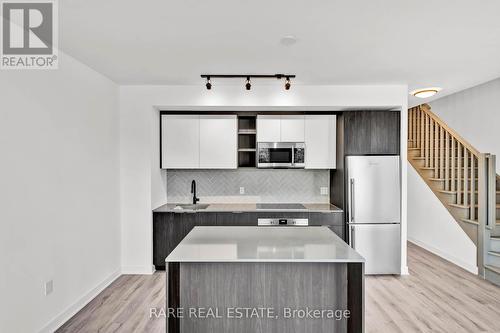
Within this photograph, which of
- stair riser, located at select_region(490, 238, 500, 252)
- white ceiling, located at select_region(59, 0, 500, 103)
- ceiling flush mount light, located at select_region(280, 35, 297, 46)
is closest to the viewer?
white ceiling, located at select_region(59, 0, 500, 103)

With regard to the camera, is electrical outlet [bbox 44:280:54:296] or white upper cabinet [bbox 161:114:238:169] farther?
white upper cabinet [bbox 161:114:238:169]

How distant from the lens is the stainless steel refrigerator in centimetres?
448

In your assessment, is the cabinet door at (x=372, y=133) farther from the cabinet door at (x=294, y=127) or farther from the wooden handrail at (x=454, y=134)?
the wooden handrail at (x=454, y=134)

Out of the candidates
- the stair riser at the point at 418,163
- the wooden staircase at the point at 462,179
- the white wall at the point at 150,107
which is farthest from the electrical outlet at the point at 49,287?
the stair riser at the point at 418,163

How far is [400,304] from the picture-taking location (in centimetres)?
354

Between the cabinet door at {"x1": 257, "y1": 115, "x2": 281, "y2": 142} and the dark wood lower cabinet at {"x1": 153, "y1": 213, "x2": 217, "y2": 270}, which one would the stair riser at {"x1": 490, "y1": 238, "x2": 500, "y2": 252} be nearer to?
the cabinet door at {"x1": 257, "y1": 115, "x2": 281, "y2": 142}

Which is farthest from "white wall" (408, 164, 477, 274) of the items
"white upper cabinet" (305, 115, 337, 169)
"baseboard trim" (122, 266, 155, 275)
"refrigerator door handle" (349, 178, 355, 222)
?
"baseboard trim" (122, 266, 155, 275)

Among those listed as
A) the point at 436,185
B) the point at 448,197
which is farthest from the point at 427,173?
the point at 448,197

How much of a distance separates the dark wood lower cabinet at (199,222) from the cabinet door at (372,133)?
38.4 inches

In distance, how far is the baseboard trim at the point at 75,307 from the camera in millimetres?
2939

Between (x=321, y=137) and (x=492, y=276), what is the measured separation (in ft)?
9.23

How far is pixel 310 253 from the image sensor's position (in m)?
2.32

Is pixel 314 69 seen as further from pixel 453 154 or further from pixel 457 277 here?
pixel 457 277

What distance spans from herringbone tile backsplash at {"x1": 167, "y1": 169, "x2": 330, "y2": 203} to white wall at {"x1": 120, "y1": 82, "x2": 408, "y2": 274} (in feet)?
2.44
